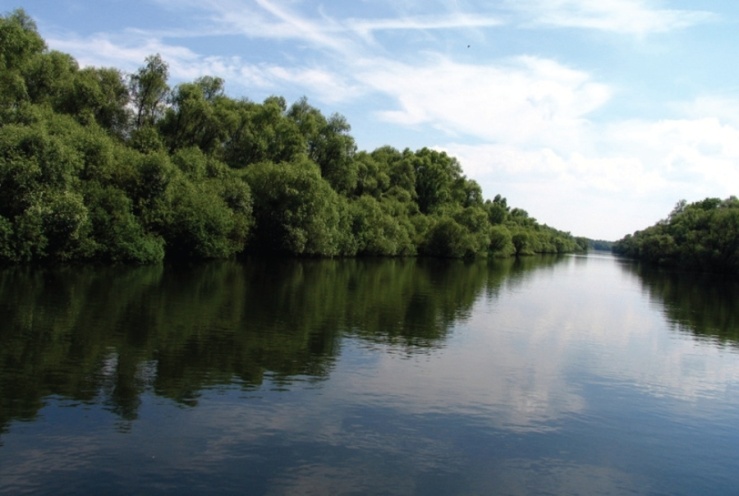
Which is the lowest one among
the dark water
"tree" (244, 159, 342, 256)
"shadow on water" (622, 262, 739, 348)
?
the dark water

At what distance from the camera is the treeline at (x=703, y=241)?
11031 centimetres

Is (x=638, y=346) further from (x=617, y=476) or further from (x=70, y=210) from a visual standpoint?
(x=70, y=210)

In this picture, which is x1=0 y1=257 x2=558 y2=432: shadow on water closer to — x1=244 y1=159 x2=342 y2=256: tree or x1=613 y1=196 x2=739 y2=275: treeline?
x1=244 y1=159 x2=342 y2=256: tree

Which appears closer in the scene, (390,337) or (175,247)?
(390,337)

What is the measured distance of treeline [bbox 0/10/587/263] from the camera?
4138cm

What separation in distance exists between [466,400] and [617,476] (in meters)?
5.29

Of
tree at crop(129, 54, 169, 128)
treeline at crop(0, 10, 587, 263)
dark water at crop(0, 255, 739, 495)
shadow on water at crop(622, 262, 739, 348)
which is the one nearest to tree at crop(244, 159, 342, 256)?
treeline at crop(0, 10, 587, 263)

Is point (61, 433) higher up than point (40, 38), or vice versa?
point (40, 38)

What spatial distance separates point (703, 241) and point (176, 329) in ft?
386

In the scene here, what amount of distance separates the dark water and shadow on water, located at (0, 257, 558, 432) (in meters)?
0.12

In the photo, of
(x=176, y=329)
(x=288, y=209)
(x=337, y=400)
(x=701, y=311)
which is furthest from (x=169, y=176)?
(x=701, y=311)

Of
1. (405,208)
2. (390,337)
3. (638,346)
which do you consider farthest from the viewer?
(405,208)

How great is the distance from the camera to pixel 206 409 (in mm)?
15016

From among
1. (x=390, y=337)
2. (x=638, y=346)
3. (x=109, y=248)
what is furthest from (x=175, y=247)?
(x=638, y=346)
